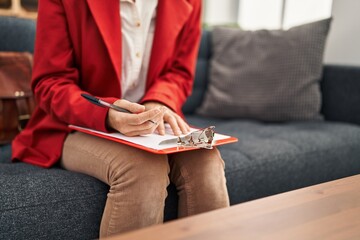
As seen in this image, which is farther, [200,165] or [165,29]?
[165,29]

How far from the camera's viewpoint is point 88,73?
44.4 inches

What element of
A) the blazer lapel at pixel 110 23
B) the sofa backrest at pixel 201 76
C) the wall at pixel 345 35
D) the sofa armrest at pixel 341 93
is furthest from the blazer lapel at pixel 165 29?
the wall at pixel 345 35

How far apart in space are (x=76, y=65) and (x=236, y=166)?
52 cm

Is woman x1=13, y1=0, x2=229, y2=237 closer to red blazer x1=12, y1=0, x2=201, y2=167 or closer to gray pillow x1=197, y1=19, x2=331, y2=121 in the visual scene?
red blazer x1=12, y1=0, x2=201, y2=167

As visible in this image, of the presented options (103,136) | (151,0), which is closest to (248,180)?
(103,136)

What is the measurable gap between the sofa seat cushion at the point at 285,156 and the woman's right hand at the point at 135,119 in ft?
1.10

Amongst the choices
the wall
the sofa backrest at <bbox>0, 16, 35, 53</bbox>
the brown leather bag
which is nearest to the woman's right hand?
the brown leather bag

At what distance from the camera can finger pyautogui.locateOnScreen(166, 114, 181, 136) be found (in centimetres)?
96

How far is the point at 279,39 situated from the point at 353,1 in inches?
16.2

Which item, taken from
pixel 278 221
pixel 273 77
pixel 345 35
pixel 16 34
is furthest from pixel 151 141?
pixel 345 35

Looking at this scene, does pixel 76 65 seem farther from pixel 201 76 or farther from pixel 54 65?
pixel 201 76

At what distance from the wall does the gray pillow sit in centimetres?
23

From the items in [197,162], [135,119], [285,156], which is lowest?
[285,156]

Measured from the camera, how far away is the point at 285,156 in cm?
127
